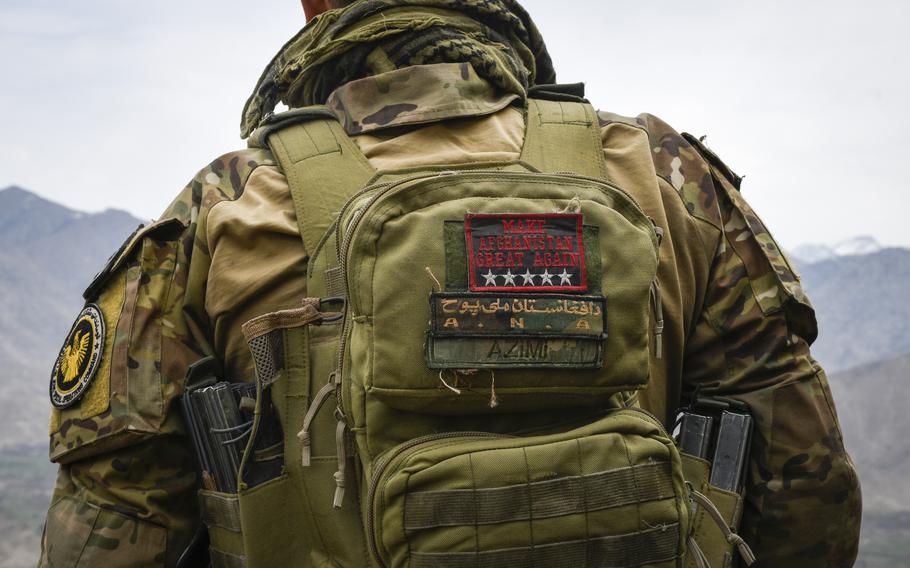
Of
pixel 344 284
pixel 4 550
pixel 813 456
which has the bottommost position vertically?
pixel 4 550

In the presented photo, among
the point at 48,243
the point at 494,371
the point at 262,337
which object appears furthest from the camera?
the point at 48,243

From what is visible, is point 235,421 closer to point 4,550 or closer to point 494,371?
point 494,371

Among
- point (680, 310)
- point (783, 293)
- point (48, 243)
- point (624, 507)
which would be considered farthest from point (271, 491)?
point (48, 243)

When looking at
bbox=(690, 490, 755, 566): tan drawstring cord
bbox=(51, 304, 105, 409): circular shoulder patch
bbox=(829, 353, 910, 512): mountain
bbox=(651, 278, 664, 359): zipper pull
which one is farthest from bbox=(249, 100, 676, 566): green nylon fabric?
bbox=(829, 353, 910, 512): mountain

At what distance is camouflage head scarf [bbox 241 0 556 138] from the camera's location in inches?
77.8

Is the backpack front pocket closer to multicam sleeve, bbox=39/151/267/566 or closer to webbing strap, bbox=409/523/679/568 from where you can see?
webbing strap, bbox=409/523/679/568

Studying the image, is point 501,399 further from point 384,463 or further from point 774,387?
point 774,387

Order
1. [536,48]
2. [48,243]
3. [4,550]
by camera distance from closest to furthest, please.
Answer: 1. [536,48]
2. [4,550]
3. [48,243]

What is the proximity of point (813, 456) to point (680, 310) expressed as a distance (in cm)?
47

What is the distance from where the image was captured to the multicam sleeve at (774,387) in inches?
75.9

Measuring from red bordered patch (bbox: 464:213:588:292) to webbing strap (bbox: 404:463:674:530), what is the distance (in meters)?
0.33

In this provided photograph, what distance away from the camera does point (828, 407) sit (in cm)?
199

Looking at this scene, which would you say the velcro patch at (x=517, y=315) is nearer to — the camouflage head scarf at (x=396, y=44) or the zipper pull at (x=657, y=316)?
the zipper pull at (x=657, y=316)

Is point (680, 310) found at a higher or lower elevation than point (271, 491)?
higher
